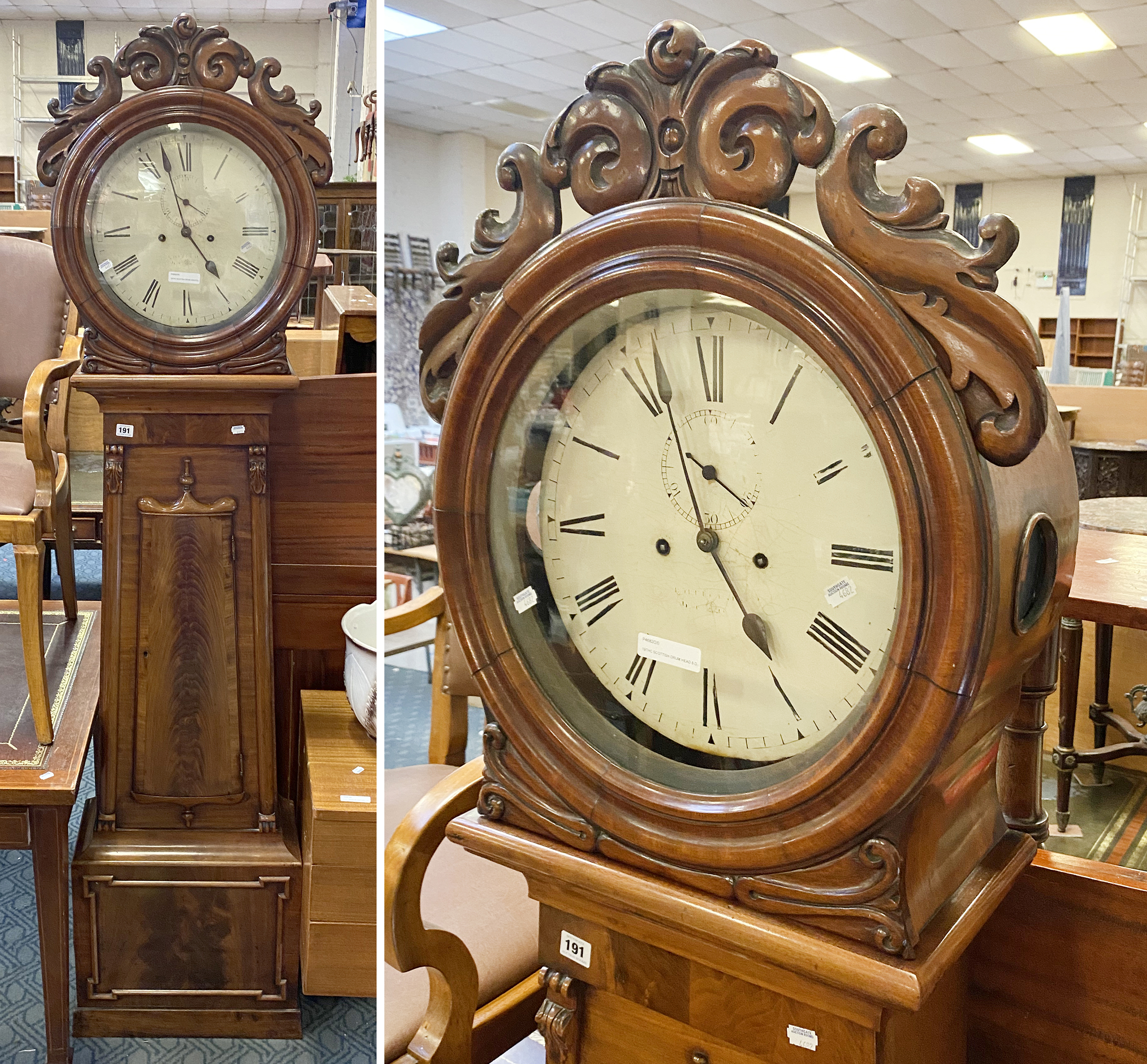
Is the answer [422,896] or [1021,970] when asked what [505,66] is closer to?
[422,896]

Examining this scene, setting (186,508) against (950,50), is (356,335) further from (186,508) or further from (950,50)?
(950,50)

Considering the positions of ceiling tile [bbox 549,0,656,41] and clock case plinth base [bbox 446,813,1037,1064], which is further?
ceiling tile [bbox 549,0,656,41]

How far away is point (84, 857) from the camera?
2324 millimetres

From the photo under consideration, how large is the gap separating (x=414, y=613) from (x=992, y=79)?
7.36 m

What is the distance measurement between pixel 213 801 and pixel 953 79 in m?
7.56

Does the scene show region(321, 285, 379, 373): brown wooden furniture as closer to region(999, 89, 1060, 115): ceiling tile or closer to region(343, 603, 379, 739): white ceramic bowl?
region(343, 603, 379, 739): white ceramic bowl

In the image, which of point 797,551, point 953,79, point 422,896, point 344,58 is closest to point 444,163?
point 344,58

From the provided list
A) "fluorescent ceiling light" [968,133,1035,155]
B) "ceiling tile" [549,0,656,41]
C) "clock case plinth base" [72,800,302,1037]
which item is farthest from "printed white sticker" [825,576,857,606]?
"fluorescent ceiling light" [968,133,1035,155]

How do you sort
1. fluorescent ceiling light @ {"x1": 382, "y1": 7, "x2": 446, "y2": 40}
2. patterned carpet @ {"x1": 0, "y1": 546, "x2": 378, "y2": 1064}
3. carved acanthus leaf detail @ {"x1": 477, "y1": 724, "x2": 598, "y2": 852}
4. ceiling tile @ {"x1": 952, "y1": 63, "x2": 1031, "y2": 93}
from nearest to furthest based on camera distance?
carved acanthus leaf detail @ {"x1": 477, "y1": 724, "x2": 598, "y2": 852} → patterned carpet @ {"x1": 0, "y1": 546, "x2": 378, "y2": 1064} → fluorescent ceiling light @ {"x1": 382, "y1": 7, "x2": 446, "y2": 40} → ceiling tile @ {"x1": 952, "y1": 63, "x2": 1031, "y2": 93}

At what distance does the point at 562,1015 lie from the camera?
36.8 inches

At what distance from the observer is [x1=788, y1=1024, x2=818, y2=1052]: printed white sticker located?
789 millimetres

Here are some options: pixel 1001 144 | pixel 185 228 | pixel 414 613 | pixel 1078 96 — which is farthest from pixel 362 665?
pixel 1001 144

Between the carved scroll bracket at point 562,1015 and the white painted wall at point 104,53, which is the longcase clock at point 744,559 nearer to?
the carved scroll bracket at point 562,1015

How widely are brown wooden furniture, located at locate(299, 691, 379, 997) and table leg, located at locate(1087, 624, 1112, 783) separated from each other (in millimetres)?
1933
